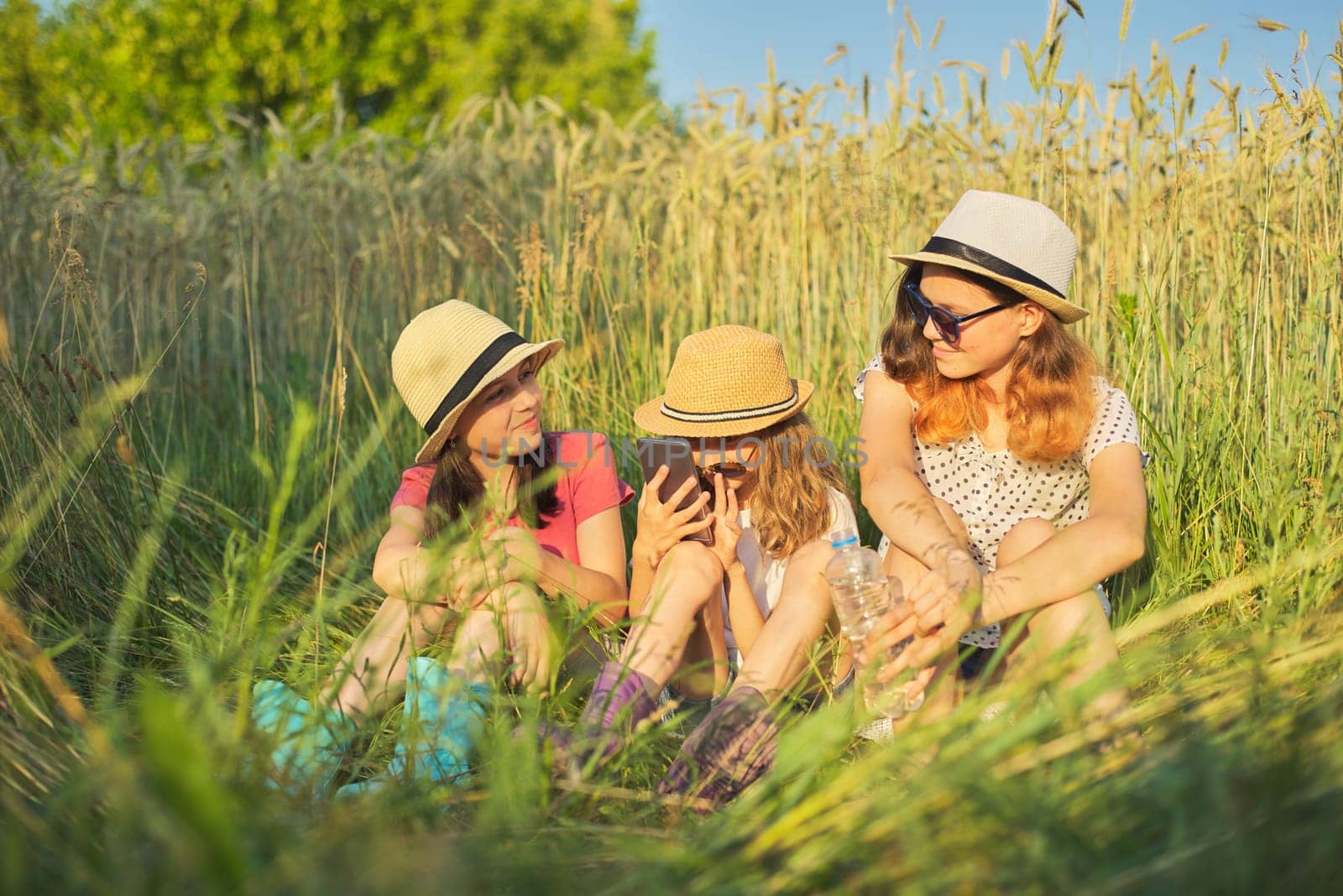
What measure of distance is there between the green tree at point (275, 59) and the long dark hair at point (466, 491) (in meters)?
12.8

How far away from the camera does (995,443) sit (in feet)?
7.77

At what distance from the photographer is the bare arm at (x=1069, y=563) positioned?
1.95 meters

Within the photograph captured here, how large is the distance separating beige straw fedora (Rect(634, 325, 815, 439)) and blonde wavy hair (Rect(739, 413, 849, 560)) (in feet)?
0.18

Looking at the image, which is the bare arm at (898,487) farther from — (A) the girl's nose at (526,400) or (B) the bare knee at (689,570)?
(A) the girl's nose at (526,400)

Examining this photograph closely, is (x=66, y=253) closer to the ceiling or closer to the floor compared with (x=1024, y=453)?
closer to the ceiling

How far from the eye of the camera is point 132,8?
16266mm

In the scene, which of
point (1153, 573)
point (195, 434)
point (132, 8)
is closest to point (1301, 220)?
point (1153, 573)

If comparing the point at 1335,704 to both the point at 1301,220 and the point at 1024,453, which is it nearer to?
the point at 1024,453

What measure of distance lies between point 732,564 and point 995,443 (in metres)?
0.64

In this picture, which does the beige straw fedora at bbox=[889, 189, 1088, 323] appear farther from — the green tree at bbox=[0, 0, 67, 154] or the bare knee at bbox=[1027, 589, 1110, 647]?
the green tree at bbox=[0, 0, 67, 154]

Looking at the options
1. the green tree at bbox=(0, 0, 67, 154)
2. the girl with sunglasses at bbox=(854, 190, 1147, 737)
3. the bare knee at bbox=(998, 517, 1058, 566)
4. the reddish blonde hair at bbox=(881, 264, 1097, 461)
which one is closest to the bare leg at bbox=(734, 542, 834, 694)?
the girl with sunglasses at bbox=(854, 190, 1147, 737)

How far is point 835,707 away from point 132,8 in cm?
1824

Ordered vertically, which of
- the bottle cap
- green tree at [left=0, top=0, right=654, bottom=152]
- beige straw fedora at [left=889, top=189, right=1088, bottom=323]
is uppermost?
green tree at [left=0, top=0, right=654, bottom=152]

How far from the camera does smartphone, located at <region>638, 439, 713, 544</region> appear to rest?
2.26m
